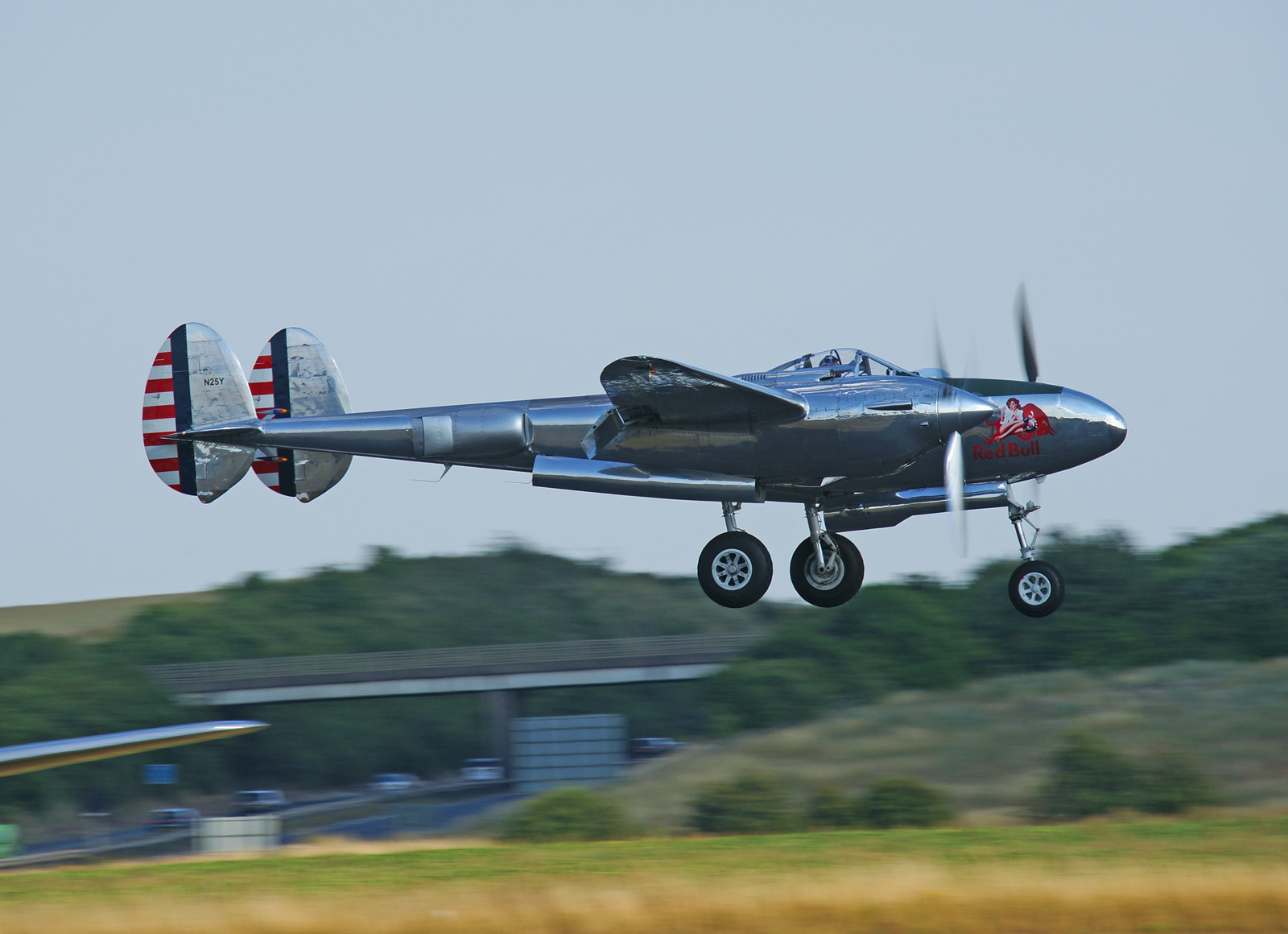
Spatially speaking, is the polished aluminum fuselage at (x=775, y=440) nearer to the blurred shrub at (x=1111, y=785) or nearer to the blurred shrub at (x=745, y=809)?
the blurred shrub at (x=745, y=809)

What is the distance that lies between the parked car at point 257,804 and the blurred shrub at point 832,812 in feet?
133

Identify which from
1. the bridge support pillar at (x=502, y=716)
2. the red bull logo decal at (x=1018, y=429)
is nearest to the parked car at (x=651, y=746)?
the bridge support pillar at (x=502, y=716)

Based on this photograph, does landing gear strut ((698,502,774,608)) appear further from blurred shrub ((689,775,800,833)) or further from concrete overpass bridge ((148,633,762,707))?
concrete overpass bridge ((148,633,762,707))

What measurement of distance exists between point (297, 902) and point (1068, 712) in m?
36.1

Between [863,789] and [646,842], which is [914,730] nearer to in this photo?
[863,789]

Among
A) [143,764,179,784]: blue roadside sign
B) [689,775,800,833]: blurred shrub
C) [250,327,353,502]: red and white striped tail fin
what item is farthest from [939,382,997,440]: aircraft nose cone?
[143,764,179,784]: blue roadside sign

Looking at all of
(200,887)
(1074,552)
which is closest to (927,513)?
(200,887)

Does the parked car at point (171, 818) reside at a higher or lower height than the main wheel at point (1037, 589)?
lower

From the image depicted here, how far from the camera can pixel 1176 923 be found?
20172 millimetres

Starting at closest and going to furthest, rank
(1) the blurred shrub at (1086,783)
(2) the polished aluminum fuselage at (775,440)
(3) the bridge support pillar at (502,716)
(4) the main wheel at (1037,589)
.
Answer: (2) the polished aluminum fuselage at (775,440) → (4) the main wheel at (1037,589) → (1) the blurred shrub at (1086,783) → (3) the bridge support pillar at (502,716)

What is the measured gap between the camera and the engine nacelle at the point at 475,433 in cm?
2228

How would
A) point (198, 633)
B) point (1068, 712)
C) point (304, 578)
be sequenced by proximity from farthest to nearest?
point (304, 578), point (198, 633), point (1068, 712)

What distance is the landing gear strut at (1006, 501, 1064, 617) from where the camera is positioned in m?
21.3

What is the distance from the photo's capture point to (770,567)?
22.2 m
